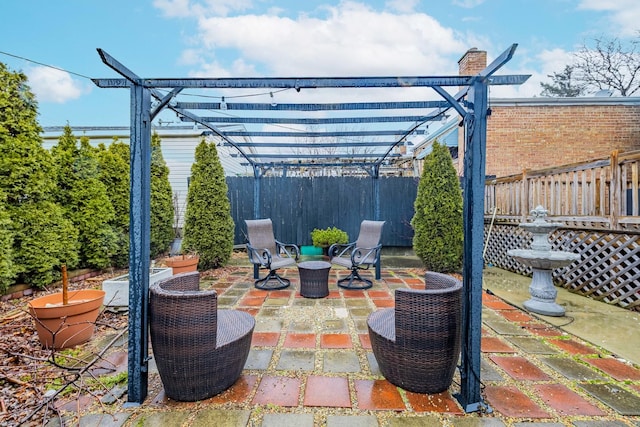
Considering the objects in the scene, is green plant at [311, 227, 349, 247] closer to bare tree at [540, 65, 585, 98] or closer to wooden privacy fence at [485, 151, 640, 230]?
wooden privacy fence at [485, 151, 640, 230]

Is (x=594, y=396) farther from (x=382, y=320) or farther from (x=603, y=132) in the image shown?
(x=603, y=132)

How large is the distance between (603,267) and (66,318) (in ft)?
18.8

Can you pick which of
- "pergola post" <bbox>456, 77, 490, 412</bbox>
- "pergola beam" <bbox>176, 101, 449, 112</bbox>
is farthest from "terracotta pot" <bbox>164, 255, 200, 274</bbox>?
"pergola post" <bbox>456, 77, 490, 412</bbox>

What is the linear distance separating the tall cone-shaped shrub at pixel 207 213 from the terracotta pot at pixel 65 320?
2551 mm

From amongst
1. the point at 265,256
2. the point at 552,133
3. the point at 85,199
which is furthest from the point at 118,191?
the point at 552,133

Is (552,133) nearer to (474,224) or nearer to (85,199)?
(474,224)

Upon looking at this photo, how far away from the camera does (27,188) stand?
3652mm

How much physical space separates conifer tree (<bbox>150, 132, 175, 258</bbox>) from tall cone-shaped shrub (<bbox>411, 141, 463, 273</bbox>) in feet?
16.7

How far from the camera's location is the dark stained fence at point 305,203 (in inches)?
277

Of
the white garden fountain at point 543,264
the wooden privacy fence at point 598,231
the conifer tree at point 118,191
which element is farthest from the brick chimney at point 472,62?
the conifer tree at point 118,191

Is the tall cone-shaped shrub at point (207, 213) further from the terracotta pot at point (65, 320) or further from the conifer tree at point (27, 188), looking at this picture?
the terracotta pot at point (65, 320)

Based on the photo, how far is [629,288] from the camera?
A: 3383 mm

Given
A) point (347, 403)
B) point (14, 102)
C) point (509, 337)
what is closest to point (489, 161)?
point (509, 337)

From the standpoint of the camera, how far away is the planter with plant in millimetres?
2344
